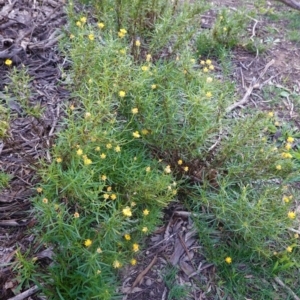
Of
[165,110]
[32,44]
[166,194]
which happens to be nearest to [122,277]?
[166,194]

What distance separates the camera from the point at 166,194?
2777 mm

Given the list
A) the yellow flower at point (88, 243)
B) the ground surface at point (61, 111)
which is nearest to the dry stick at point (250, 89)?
the ground surface at point (61, 111)

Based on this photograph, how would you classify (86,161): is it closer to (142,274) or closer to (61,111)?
(142,274)

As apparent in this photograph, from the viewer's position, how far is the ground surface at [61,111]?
2.93 meters

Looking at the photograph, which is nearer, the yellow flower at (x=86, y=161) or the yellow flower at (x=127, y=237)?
the yellow flower at (x=86, y=161)

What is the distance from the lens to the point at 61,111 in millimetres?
3623

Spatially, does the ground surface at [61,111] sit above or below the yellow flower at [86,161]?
below

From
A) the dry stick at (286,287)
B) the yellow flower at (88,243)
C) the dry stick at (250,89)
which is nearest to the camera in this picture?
the yellow flower at (88,243)

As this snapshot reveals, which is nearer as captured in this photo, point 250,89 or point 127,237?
point 127,237

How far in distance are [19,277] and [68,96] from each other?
Answer: 64.6 inches

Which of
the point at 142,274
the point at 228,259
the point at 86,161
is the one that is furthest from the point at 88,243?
the point at 228,259

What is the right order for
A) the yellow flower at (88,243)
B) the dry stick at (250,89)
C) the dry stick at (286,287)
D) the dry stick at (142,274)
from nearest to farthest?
the yellow flower at (88,243)
the dry stick at (142,274)
the dry stick at (286,287)
the dry stick at (250,89)

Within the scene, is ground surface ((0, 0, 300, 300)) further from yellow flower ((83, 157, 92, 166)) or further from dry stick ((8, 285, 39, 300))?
yellow flower ((83, 157, 92, 166))

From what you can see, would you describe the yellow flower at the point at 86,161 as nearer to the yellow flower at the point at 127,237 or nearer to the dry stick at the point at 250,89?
the yellow flower at the point at 127,237
